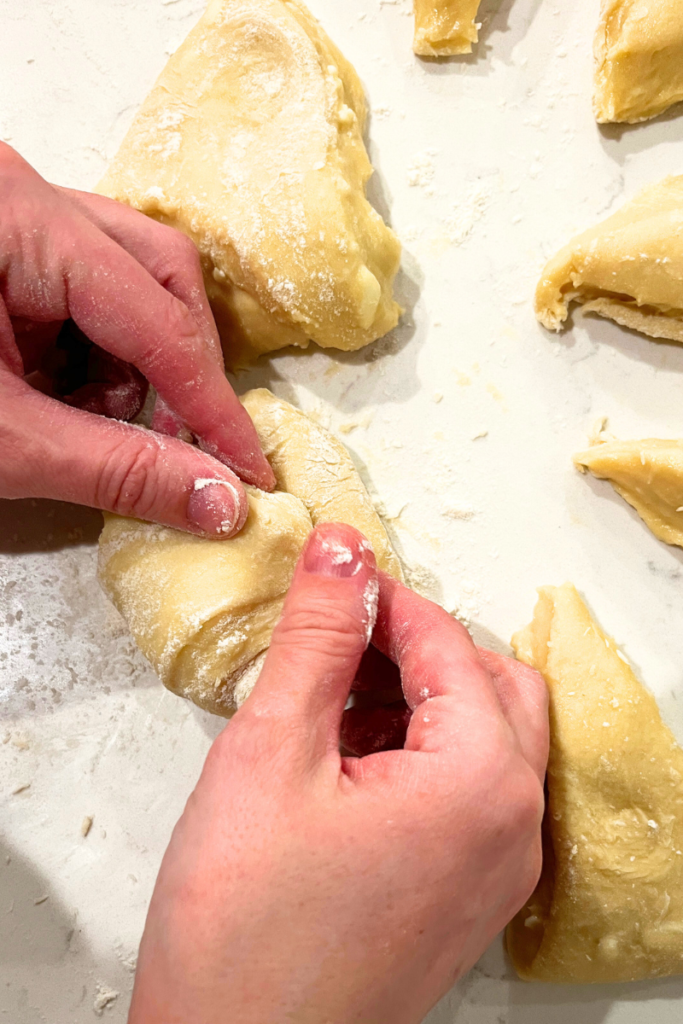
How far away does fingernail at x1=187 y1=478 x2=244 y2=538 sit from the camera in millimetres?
1005

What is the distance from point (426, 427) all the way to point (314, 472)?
10.0 inches

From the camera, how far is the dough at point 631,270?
1.20 m

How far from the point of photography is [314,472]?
118cm

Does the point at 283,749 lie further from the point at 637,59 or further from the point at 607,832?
the point at 637,59

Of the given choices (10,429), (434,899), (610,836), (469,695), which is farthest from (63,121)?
(610,836)

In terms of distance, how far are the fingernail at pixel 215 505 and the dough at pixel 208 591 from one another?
43mm

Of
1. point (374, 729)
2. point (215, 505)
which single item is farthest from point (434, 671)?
point (215, 505)

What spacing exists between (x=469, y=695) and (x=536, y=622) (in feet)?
1.36

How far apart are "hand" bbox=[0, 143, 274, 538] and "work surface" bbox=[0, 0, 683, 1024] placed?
0.92 ft

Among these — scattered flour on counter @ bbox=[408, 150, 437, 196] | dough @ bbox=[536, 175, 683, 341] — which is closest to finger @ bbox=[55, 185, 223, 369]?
scattered flour on counter @ bbox=[408, 150, 437, 196]

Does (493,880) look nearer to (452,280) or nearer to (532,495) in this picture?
(532,495)

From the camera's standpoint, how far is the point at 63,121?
1.33m

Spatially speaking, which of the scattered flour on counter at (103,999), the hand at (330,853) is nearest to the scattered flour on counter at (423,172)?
the hand at (330,853)

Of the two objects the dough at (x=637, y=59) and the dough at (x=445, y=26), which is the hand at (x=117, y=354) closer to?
the dough at (x=445, y=26)
